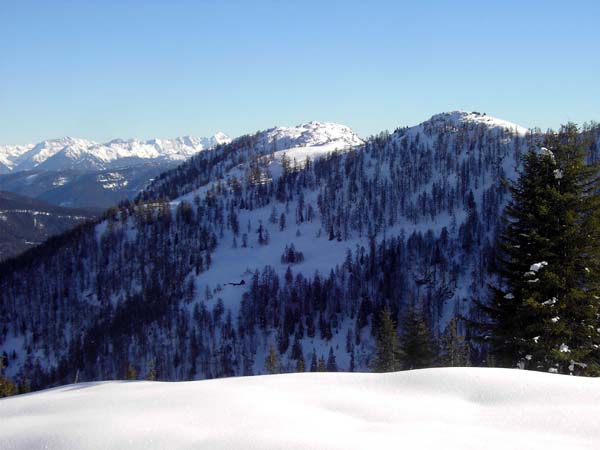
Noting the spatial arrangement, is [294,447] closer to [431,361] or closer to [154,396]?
[154,396]

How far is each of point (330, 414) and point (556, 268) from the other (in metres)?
12.1

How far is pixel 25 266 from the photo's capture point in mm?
199625

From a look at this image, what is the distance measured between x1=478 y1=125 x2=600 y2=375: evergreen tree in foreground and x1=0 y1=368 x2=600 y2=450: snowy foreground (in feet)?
20.8

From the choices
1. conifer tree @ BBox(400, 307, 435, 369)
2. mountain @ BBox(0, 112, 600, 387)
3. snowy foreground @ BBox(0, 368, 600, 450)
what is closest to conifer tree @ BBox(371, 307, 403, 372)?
conifer tree @ BBox(400, 307, 435, 369)

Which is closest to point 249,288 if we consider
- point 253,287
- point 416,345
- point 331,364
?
point 253,287

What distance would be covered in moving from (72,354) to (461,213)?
480 feet

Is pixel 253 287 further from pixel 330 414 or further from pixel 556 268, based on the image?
pixel 330 414

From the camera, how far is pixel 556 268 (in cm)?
1689

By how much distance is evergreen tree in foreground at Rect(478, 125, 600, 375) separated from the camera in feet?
53.8

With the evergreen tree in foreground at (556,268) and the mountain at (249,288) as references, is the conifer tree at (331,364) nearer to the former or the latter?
the mountain at (249,288)

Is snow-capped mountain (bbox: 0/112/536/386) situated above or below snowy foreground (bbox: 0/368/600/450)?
below

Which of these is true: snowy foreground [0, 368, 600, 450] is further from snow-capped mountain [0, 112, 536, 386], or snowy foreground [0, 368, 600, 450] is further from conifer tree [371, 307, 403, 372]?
snow-capped mountain [0, 112, 536, 386]

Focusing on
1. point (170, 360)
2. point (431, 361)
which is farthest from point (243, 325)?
point (431, 361)

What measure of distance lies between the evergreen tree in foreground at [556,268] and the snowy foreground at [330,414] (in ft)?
20.8
